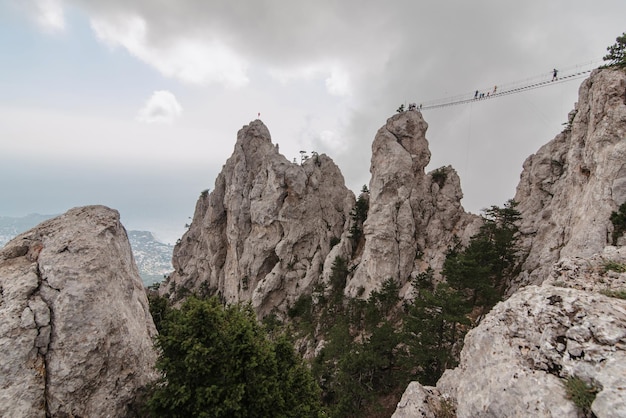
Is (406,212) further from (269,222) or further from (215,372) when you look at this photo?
(215,372)

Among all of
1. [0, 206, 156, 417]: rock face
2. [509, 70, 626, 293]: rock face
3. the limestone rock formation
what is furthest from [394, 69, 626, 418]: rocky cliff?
the limestone rock formation

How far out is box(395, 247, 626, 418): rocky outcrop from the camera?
664 centimetres

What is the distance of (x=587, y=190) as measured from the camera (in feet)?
98.2

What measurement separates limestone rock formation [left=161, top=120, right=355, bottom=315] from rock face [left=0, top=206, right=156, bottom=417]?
5016 cm

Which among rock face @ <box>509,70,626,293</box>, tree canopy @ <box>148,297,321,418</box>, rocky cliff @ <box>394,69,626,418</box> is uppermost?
rock face @ <box>509,70,626,293</box>

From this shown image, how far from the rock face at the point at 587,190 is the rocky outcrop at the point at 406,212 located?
11.0m

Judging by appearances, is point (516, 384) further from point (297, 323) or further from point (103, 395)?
point (297, 323)

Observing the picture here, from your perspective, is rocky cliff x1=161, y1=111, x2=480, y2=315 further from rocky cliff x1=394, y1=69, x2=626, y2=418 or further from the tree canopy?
rocky cliff x1=394, y1=69, x2=626, y2=418

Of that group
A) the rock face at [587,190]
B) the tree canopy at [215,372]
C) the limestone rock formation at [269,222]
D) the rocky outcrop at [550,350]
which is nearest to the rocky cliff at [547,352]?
the rocky outcrop at [550,350]

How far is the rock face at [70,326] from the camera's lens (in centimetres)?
1227

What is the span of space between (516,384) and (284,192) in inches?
2672

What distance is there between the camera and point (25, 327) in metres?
12.8

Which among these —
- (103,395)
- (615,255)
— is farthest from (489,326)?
(103,395)

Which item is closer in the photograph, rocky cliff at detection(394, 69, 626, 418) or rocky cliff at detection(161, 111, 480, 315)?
rocky cliff at detection(394, 69, 626, 418)
